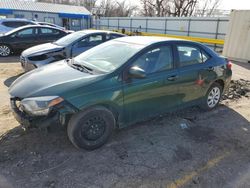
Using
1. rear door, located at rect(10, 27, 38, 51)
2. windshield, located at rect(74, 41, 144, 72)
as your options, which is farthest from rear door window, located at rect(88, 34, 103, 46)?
rear door, located at rect(10, 27, 38, 51)

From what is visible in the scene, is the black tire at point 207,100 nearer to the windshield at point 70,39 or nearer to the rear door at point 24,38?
the windshield at point 70,39

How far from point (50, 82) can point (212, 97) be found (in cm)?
336

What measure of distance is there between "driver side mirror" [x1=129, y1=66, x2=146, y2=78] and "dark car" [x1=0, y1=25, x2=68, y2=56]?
847 cm

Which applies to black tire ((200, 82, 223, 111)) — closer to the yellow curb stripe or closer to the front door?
the front door

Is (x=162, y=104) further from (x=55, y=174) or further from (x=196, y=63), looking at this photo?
(x=55, y=174)

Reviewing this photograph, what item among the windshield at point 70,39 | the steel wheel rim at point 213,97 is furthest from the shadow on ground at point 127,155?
the windshield at point 70,39

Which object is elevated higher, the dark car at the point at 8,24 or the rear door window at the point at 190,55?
the rear door window at the point at 190,55

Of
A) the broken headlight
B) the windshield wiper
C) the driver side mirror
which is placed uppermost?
the driver side mirror

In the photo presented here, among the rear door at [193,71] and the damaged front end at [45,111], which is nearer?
the damaged front end at [45,111]

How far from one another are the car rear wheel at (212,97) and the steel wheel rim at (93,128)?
2427 mm

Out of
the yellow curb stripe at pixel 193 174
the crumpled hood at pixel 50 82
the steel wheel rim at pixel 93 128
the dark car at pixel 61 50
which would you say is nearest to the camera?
the yellow curb stripe at pixel 193 174

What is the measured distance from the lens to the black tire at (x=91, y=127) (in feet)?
9.78

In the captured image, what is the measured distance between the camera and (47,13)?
33.0m

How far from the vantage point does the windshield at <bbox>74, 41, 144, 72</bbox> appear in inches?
134
